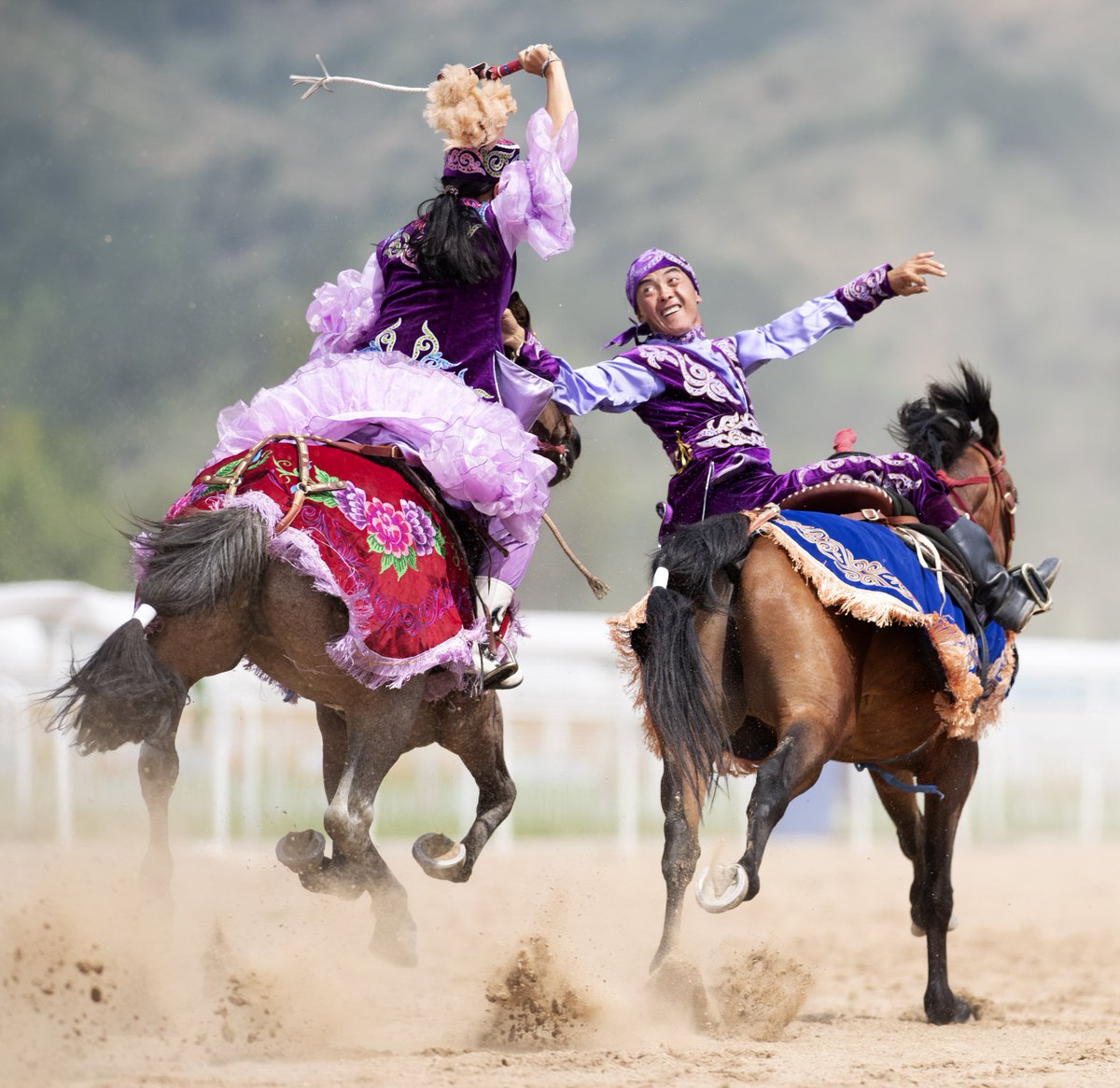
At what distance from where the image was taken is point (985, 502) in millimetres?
5484

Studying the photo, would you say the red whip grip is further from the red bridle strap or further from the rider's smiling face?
the red bridle strap

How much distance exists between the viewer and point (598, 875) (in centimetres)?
1054

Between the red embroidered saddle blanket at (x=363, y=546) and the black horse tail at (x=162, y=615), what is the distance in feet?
0.26

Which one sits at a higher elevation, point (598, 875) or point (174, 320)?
point (174, 320)

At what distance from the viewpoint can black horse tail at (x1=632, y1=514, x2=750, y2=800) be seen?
413 centimetres

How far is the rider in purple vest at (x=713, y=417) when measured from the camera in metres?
4.77

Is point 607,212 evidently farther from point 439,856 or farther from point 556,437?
point 439,856

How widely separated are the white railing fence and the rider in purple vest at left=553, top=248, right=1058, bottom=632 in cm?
364

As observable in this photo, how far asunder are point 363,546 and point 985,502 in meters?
2.66

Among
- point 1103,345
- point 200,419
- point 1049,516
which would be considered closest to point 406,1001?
point 200,419

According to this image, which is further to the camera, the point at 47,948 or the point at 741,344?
the point at 741,344

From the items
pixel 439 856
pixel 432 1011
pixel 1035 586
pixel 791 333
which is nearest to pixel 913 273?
pixel 791 333

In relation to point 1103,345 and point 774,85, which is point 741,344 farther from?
point 774,85

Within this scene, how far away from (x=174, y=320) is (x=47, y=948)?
22.6 metres
